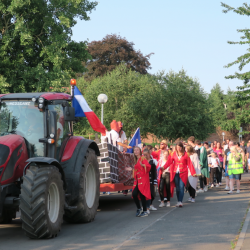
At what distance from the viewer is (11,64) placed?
24.6m

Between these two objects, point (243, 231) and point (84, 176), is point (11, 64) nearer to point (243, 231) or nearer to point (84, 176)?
point (84, 176)

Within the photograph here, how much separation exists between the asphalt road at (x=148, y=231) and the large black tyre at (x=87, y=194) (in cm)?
18

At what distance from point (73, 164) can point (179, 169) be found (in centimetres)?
465

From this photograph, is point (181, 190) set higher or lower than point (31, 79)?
lower

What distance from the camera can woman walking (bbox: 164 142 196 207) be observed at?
12.7 meters

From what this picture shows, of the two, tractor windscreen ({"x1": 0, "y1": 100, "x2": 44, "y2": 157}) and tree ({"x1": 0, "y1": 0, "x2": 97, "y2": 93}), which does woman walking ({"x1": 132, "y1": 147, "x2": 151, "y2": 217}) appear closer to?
tractor windscreen ({"x1": 0, "y1": 100, "x2": 44, "y2": 157})

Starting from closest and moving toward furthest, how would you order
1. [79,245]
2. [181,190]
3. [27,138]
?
[79,245] < [27,138] < [181,190]

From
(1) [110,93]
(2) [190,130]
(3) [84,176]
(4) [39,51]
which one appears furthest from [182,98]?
(3) [84,176]

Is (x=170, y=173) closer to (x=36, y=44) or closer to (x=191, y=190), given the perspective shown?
(x=191, y=190)

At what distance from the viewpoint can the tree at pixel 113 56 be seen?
168ft

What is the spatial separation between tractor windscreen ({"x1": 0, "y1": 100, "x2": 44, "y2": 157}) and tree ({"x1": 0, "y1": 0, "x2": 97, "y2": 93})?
14028mm

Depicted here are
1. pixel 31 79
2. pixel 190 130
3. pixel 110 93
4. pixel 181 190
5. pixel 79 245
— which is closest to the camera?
pixel 79 245

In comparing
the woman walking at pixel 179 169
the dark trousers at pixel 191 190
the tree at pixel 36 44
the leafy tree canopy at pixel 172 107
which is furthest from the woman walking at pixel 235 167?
the leafy tree canopy at pixel 172 107

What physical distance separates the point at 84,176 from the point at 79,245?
7.02 feet
